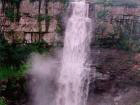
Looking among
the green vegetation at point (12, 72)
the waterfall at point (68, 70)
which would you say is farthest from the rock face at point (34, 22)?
the green vegetation at point (12, 72)

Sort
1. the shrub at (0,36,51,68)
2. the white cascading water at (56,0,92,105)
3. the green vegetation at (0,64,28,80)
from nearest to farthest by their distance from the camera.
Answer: the green vegetation at (0,64,28,80) < the shrub at (0,36,51,68) < the white cascading water at (56,0,92,105)

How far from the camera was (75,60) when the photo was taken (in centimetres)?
1086

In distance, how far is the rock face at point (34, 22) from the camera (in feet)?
35.0

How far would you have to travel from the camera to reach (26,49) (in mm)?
10680

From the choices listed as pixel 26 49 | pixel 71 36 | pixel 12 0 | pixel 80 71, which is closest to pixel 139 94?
pixel 80 71

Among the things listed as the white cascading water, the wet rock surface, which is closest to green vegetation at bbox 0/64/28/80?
the white cascading water

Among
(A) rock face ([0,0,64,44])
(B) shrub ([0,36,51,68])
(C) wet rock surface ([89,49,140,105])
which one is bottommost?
(C) wet rock surface ([89,49,140,105])

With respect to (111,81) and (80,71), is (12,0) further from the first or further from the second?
(111,81)

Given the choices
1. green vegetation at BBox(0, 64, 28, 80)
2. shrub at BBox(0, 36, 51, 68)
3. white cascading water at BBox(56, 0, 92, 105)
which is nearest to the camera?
green vegetation at BBox(0, 64, 28, 80)

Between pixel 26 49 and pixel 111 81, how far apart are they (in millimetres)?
2649

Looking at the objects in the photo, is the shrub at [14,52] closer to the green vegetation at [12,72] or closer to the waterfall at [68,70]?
the green vegetation at [12,72]

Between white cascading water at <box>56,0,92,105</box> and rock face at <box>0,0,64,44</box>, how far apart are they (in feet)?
1.46

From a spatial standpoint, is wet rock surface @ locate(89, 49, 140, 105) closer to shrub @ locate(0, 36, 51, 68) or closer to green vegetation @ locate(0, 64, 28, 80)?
shrub @ locate(0, 36, 51, 68)

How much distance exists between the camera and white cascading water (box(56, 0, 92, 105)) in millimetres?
10703
